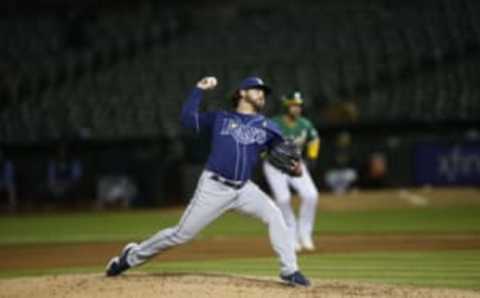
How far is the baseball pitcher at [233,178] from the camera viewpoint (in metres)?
8.89

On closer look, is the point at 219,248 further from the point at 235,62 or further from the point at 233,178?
the point at 235,62

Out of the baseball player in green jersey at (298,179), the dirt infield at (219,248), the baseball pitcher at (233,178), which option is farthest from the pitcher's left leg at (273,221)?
the baseball player in green jersey at (298,179)

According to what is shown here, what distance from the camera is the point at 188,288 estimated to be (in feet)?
28.7

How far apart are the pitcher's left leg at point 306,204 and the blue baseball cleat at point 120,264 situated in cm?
432

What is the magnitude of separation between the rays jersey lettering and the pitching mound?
1280 millimetres

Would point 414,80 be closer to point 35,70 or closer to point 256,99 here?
point 35,70

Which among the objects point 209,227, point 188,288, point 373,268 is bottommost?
point 209,227

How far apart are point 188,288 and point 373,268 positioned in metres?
3.18

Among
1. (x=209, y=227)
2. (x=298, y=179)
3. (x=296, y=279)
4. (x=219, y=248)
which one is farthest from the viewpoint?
(x=209, y=227)

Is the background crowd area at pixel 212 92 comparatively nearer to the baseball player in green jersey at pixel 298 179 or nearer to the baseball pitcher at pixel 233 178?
the baseball player in green jersey at pixel 298 179

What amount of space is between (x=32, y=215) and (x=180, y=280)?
14.0 meters

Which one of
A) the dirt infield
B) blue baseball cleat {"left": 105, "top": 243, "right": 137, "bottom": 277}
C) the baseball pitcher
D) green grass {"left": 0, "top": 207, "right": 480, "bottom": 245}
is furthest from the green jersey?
blue baseball cleat {"left": 105, "top": 243, "right": 137, "bottom": 277}

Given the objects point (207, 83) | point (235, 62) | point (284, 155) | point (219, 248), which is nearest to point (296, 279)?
point (284, 155)

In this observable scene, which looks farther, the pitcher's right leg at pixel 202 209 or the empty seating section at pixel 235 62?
the empty seating section at pixel 235 62
